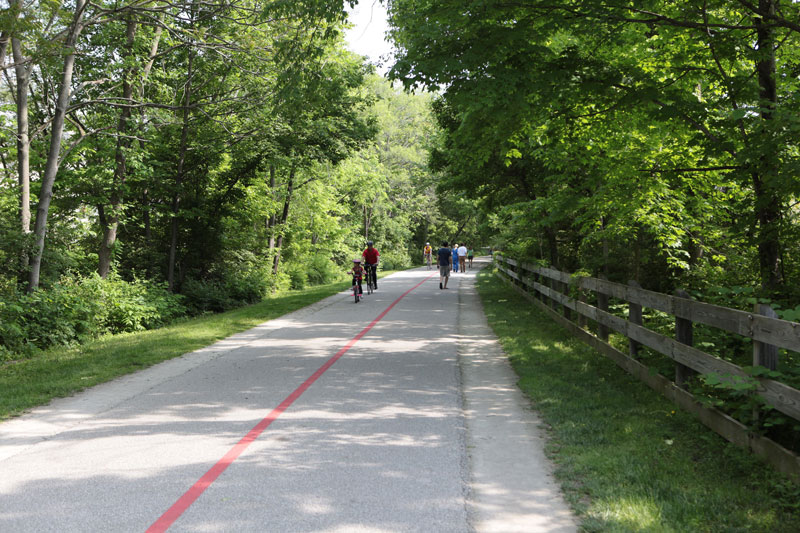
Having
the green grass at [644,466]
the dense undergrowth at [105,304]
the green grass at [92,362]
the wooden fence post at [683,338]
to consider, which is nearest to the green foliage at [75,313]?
the dense undergrowth at [105,304]

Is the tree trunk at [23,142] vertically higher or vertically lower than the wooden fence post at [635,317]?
higher

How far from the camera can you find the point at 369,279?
2194 centimetres

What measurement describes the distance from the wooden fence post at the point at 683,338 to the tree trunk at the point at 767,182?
175 cm

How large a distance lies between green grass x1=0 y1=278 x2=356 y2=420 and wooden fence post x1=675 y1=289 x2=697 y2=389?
7.26m

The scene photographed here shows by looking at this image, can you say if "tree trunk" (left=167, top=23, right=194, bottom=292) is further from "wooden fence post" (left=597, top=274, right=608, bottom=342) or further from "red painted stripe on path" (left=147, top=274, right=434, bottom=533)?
"wooden fence post" (left=597, top=274, right=608, bottom=342)

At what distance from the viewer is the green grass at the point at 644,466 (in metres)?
3.72

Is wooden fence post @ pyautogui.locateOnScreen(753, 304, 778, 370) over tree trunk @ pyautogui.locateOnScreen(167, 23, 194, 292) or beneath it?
beneath

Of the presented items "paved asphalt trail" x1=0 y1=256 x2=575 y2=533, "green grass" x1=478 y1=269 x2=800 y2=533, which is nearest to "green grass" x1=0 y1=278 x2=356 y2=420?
Answer: "paved asphalt trail" x1=0 y1=256 x2=575 y2=533

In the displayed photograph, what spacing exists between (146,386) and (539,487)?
18.4 ft

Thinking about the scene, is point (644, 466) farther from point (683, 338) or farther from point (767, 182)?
point (767, 182)

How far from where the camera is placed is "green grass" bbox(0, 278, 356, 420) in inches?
295

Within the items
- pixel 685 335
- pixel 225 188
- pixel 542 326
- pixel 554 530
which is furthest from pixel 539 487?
pixel 225 188

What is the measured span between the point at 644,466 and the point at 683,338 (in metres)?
1.92

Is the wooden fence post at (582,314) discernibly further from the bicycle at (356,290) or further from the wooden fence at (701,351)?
the bicycle at (356,290)
